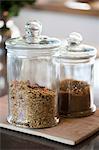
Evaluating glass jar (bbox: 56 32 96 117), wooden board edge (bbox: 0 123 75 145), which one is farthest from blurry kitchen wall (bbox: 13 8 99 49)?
wooden board edge (bbox: 0 123 75 145)

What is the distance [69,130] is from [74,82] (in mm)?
161

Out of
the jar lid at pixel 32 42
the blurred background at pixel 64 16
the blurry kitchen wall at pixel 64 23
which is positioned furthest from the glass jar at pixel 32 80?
the blurry kitchen wall at pixel 64 23

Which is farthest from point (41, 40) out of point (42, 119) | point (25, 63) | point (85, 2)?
point (85, 2)

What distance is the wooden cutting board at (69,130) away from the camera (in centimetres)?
91

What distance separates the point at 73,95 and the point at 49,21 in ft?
6.91

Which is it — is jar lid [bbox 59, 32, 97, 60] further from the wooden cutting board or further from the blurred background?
the blurred background

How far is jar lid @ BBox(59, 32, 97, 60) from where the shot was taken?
3.43 feet

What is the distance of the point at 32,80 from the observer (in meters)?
1.02

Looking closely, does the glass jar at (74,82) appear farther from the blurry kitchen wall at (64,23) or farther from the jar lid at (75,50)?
the blurry kitchen wall at (64,23)

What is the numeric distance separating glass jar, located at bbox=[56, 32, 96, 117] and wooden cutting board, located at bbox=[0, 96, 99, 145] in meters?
→ 0.03

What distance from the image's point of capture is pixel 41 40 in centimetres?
102

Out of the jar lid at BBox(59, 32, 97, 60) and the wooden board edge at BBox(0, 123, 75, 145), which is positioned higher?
the jar lid at BBox(59, 32, 97, 60)

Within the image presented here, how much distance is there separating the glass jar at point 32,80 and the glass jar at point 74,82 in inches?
1.7

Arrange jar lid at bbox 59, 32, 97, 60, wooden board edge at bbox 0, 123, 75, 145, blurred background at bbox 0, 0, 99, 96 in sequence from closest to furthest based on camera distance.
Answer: wooden board edge at bbox 0, 123, 75, 145 → jar lid at bbox 59, 32, 97, 60 → blurred background at bbox 0, 0, 99, 96
